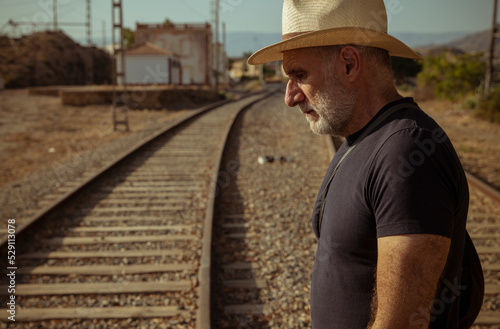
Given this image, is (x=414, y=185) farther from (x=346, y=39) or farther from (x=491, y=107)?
(x=491, y=107)

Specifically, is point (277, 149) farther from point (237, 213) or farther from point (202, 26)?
point (202, 26)

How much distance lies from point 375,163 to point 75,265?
13.2 feet

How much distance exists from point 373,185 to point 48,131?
16.7 meters

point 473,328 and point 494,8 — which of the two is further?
point 494,8

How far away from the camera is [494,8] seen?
61.6ft

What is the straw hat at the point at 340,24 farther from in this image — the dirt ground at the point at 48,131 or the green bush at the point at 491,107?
the green bush at the point at 491,107

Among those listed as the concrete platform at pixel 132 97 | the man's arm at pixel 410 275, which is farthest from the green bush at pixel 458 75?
the man's arm at pixel 410 275

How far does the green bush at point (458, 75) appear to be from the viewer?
69.9ft

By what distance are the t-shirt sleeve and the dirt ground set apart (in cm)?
926

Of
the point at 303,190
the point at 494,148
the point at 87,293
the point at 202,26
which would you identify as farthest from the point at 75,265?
the point at 202,26

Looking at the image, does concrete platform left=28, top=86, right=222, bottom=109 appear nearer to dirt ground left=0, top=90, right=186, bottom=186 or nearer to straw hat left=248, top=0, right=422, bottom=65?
dirt ground left=0, top=90, right=186, bottom=186

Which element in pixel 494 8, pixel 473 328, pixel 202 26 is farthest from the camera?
pixel 202 26

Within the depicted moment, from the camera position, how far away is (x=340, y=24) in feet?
5.13

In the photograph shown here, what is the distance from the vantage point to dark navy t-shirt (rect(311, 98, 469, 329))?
126 centimetres
